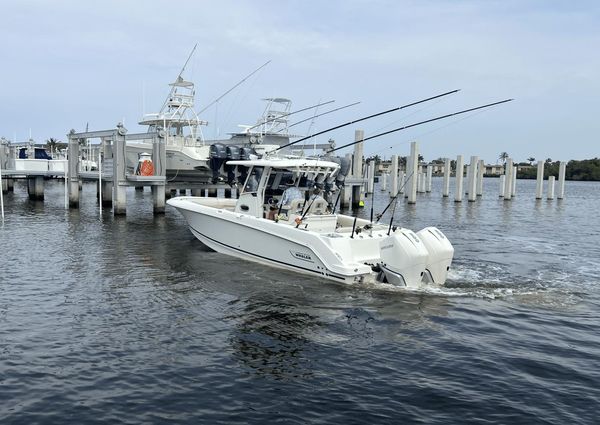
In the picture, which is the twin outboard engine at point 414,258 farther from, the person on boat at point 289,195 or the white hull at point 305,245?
the person on boat at point 289,195

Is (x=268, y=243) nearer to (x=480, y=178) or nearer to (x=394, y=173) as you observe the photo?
(x=394, y=173)

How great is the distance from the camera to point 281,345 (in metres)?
9.04

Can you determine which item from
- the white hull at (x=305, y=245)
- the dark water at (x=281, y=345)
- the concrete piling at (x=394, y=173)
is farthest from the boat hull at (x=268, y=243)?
the concrete piling at (x=394, y=173)

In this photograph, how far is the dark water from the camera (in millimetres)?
6875

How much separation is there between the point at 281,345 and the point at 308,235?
511cm

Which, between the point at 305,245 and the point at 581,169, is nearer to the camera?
the point at 305,245

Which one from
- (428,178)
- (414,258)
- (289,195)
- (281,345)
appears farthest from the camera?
(428,178)

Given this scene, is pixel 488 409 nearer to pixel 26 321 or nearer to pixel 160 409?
pixel 160 409

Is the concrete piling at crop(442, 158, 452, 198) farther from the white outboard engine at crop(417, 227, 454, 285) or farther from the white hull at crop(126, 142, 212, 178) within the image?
the white outboard engine at crop(417, 227, 454, 285)

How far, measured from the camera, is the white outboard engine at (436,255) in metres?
12.5

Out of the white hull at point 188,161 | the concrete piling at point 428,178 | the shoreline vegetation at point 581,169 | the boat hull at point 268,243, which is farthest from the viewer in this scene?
the shoreline vegetation at point 581,169

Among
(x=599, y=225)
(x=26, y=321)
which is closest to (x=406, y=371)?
(x=26, y=321)

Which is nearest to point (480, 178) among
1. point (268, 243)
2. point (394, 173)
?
point (394, 173)

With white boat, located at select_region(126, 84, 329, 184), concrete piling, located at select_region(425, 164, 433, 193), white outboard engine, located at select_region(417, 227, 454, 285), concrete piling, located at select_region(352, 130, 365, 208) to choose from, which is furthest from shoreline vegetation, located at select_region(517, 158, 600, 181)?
white outboard engine, located at select_region(417, 227, 454, 285)
